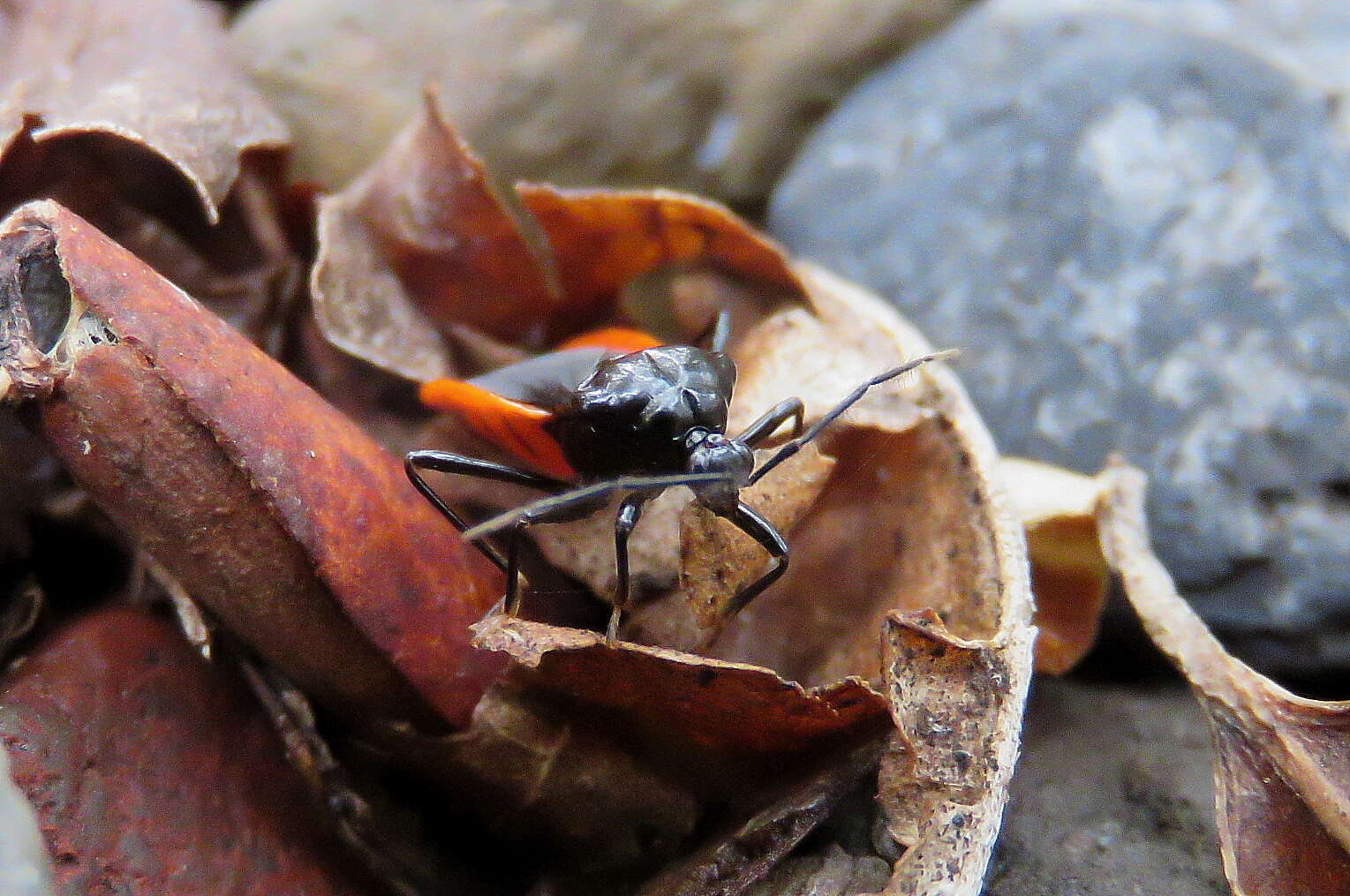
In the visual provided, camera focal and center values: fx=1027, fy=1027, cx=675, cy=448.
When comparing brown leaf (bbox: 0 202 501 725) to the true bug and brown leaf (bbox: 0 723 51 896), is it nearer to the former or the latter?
the true bug

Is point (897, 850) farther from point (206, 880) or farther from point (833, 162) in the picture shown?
point (833, 162)

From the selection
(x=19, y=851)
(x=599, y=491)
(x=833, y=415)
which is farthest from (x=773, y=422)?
(x=19, y=851)

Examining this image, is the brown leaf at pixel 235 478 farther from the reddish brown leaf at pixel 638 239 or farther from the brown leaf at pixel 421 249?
the reddish brown leaf at pixel 638 239

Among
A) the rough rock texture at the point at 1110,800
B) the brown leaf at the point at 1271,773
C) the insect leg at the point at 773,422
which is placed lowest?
the rough rock texture at the point at 1110,800

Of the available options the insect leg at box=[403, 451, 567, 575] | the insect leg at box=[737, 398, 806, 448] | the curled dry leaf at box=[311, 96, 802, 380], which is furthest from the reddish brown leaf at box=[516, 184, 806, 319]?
the insect leg at box=[403, 451, 567, 575]

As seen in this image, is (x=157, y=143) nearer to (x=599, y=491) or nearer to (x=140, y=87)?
(x=140, y=87)

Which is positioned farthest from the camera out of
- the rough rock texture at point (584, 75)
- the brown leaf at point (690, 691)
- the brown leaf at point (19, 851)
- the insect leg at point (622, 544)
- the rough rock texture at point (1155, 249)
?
the rough rock texture at point (584, 75)

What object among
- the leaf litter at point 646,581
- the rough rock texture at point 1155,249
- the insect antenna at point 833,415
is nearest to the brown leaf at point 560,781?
the leaf litter at point 646,581
